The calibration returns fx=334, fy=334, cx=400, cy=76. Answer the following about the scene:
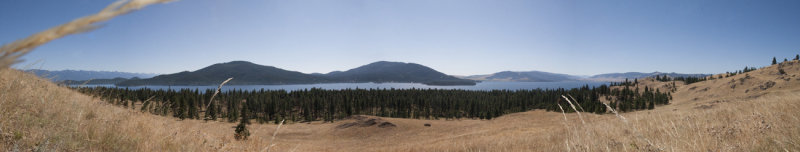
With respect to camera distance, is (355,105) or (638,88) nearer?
(638,88)

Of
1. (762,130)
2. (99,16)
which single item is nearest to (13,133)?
(99,16)

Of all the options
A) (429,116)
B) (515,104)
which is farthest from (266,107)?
(515,104)

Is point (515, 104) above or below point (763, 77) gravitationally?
below

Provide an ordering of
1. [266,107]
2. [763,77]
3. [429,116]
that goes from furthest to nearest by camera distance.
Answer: [429,116] → [266,107] → [763,77]

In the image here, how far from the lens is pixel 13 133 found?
2.94 m

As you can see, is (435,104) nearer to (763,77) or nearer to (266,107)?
(266,107)

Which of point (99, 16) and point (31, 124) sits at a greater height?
point (99, 16)

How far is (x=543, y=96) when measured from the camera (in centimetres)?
10825

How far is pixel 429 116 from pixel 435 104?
26.9 feet

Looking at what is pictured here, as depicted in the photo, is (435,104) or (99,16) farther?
(435,104)

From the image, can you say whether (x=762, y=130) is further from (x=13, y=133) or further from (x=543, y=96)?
(x=543, y=96)

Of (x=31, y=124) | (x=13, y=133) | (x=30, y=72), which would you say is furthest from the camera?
(x=30, y=72)

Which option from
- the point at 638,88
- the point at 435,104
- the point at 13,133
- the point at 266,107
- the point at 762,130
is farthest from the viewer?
the point at 435,104

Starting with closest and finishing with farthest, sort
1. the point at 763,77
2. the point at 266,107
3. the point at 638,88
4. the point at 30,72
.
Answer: the point at 30,72
the point at 763,77
the point at 638,88
the point at 266,107
